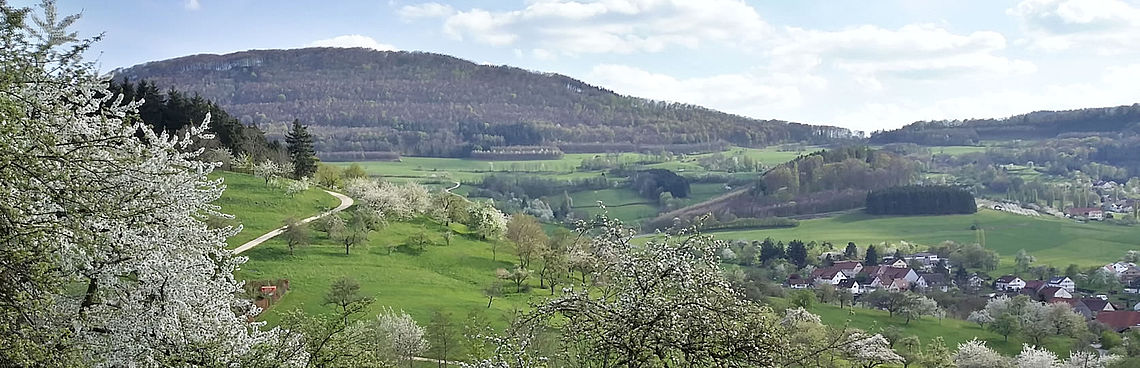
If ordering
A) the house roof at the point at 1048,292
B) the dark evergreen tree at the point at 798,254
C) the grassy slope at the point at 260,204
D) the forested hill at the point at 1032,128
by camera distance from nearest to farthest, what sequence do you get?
1. the grassy slope at the point at 260,204
2. the house roof at the point at 1048,292
3. the dark evergreen tree at the point at 798,254
4. the forested hill at the point at 1032,128

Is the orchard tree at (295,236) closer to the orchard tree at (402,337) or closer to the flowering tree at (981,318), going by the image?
the orchard tree at (402,337)

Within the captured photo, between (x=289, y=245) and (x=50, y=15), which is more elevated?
(x=50, y=15)

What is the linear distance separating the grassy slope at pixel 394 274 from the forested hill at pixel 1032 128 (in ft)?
536

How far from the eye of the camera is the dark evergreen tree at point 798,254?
8057 cm

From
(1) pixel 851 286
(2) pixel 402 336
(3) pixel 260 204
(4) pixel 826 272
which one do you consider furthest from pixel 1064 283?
(3) pixel 260 204

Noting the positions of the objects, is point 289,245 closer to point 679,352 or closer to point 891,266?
point 679,352

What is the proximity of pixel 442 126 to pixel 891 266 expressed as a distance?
4752 inches

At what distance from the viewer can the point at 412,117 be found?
185250 mm

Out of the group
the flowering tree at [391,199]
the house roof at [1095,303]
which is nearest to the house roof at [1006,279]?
the house roof at [1095,303]

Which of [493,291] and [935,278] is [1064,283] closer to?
[935,278]

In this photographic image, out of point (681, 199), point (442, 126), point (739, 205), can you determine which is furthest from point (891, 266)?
point (442, 126)

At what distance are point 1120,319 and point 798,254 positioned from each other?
28.7 m

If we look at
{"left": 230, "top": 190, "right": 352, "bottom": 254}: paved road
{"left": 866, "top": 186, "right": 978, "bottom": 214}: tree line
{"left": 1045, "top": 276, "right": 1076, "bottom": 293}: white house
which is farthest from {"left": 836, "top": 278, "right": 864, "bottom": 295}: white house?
{"left": 230, "top": 190, "right": 352, "bottom": 254}: paved road

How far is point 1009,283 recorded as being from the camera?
70312mm
